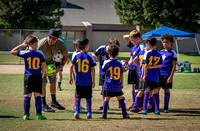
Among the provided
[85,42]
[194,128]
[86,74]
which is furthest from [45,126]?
[194,128]

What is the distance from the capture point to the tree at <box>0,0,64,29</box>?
31859 mm

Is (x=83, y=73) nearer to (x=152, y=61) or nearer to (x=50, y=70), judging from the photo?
(x=50, y=70)

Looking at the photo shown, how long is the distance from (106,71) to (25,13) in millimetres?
27804

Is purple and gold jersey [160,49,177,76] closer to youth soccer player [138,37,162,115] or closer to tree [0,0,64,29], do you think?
youth soccer player [138,37,162,115]

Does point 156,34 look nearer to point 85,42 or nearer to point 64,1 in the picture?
point 85,42

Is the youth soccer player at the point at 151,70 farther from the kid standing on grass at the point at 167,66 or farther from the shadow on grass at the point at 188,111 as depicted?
the shadow on grass at the point at 188,111

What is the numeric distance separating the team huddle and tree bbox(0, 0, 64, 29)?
26067 millimetres

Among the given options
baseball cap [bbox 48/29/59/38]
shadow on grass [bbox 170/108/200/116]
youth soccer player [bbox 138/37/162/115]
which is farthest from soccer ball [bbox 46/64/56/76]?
shadow on grass [bbox 170/108/200/116]

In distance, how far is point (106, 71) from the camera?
6.54 m

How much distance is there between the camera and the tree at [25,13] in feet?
105

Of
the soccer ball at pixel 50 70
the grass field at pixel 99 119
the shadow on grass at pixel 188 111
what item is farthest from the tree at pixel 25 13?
the shadow on grass at pixel 188 111

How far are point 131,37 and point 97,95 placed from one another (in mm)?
3280

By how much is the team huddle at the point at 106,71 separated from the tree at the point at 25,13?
85.5 feet

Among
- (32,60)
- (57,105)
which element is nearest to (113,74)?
(32,60)
